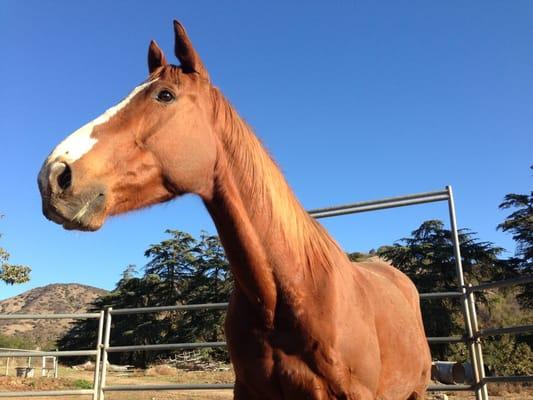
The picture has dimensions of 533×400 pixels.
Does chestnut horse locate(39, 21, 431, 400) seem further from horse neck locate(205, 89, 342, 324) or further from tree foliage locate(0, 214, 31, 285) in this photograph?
tree foliage locate(0, 214, 31, 285)

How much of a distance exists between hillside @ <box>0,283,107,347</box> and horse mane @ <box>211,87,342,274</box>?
61.8 meters

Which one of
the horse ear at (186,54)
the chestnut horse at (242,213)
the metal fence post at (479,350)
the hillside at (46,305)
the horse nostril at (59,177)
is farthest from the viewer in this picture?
the hillside at (46,305)

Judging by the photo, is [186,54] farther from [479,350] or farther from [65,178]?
[479,350]


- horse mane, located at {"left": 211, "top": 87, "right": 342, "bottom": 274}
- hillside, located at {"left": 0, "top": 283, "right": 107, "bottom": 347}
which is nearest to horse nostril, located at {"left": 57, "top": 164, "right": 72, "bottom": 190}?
horse mane, located at {"left": 211, "top": 87, "right": 342, "bottom": 274}

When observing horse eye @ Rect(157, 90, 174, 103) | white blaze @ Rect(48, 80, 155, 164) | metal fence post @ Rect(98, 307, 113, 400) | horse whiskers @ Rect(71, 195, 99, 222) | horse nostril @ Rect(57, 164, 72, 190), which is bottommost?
metal fence post @ Rect(98, 307, 113, 400)

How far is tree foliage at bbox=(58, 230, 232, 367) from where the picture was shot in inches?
1139

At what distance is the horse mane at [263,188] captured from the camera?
2400mm

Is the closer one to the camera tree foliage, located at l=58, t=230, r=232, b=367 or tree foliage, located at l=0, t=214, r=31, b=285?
tree foliage, located at l=0, t=214, r=31, b=285

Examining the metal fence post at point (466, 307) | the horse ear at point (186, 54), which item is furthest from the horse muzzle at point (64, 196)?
the metal fence post at point (466, 307)

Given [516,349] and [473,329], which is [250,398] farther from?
[516,349]

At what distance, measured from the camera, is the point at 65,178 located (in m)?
1.88

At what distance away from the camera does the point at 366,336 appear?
2.46 metres

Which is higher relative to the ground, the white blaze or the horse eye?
the horse eye

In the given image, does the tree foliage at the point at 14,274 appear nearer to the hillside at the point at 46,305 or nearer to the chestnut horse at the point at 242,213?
the chestnut horse at the point at 242,213
